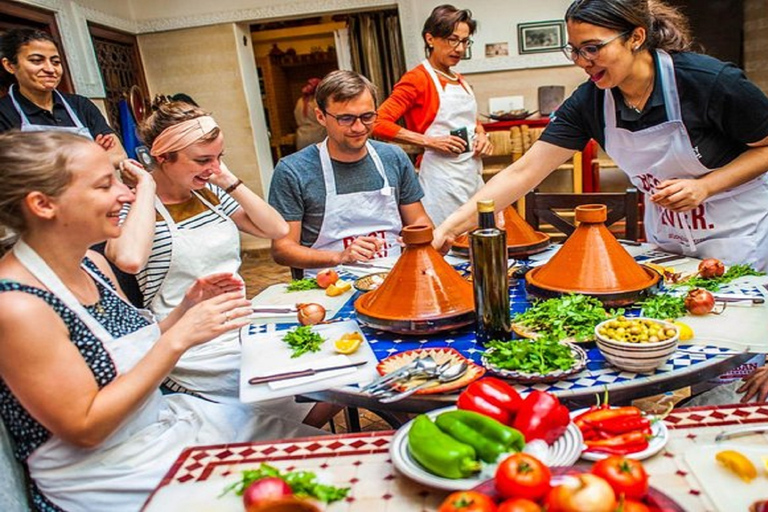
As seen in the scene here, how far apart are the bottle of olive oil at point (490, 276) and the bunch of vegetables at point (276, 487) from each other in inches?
23.6

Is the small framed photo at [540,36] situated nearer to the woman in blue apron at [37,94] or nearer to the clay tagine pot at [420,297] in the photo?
the woman in blue apron at [37,94]

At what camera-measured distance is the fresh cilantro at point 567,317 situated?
144 cm

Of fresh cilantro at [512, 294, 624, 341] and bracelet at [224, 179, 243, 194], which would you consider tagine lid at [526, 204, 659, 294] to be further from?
bracelet at [224, 179, 243, 194]

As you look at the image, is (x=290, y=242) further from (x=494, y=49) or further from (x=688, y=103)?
(x=494, y=49)

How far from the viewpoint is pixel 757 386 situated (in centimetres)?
159

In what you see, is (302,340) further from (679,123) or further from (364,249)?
(679,123)

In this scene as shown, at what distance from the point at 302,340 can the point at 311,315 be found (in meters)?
0.17

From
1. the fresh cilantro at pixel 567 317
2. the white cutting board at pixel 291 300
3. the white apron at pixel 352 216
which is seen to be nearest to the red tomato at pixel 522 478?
the fresh cilantro at pixel 567 317

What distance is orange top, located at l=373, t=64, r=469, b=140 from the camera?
3730mm

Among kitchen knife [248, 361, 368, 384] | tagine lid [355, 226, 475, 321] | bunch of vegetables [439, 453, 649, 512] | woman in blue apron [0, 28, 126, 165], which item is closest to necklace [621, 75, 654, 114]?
tagine lid [355, 226, 475, 321]

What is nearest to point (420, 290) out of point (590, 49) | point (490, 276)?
point (490, 276)

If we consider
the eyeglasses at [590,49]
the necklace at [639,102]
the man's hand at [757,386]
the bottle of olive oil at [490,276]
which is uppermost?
the eyeglasses at [590,49]

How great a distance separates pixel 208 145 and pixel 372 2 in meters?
4.40

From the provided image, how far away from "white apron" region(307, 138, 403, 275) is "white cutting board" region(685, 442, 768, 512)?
1833mm
